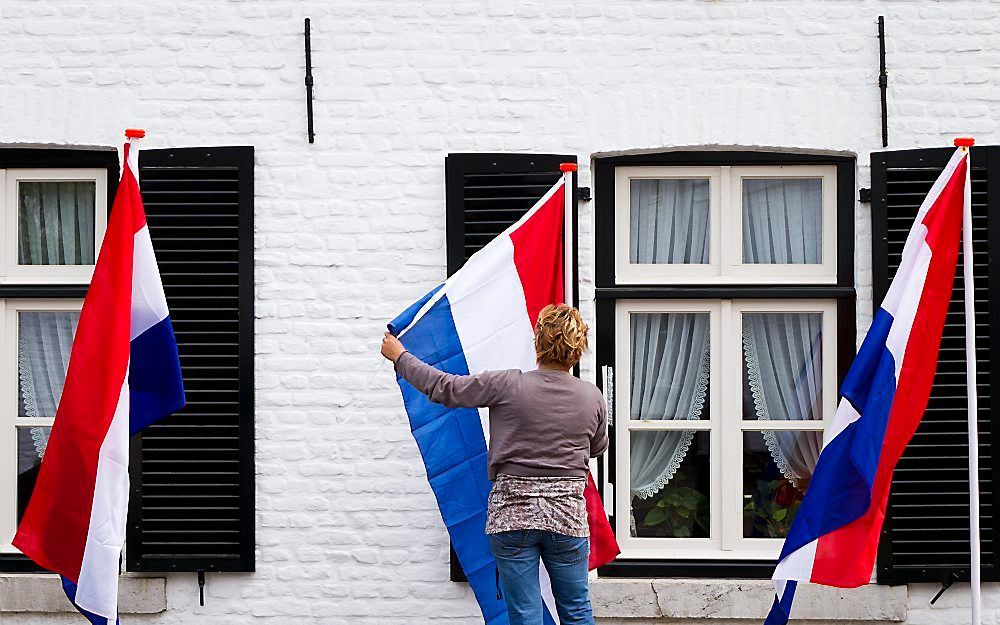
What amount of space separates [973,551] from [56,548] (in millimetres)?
3029

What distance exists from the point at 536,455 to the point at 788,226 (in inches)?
69.0

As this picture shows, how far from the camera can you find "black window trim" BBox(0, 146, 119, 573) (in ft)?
15.1

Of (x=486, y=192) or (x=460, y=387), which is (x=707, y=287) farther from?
(x=460, y=387)

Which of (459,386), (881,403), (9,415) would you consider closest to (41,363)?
(9,415)

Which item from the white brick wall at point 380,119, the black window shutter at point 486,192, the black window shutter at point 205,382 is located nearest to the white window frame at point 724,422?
the white brick wall at point 380,119

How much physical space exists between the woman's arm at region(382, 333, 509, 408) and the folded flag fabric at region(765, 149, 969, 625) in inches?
45.0

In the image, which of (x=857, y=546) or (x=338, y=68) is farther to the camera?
(x=338, y=68)

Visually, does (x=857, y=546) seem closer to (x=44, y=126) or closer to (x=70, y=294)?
(x=70, y=294)

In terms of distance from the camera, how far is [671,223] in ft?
15.1

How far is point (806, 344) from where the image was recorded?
461 centimetres

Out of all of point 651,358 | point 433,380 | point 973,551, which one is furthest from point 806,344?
point 433,380

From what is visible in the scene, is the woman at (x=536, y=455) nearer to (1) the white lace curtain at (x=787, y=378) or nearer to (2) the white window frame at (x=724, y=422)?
(2) the white window frame at (x=724, y=422)

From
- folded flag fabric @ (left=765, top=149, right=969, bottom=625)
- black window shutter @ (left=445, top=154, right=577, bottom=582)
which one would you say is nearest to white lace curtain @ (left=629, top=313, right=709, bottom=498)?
black window shutter @ (left=445, top=154, right=577, bottom=582)

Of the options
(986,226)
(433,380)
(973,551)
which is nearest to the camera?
(433,380)
